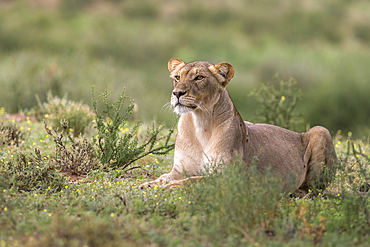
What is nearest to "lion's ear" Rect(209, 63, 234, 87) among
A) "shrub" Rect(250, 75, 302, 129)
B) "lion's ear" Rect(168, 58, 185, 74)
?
"lion's ear" Rect(168, 58, 185, 74)

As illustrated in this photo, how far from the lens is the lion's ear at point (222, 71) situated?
5418mm

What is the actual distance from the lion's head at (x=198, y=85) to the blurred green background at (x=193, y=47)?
8.75 meters

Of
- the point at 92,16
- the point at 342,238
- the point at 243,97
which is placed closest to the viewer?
the point at 342,238

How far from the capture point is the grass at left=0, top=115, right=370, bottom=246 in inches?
132

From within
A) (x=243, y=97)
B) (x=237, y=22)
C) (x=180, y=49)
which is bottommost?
(x=243, y=97)

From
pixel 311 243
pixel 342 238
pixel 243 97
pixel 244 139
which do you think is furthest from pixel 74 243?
pixel 243 97

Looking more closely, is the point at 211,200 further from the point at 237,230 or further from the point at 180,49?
the point at 180,49

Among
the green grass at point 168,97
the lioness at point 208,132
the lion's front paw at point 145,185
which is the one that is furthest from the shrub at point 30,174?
the lioness at point 208,132

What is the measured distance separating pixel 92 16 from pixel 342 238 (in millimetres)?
23384

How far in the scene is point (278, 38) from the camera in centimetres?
2439

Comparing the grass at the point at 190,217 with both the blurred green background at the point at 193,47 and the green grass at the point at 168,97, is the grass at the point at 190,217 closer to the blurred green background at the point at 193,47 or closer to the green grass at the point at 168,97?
the green grass at the point at 168,97

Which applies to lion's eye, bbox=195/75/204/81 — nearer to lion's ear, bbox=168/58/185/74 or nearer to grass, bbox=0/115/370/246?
lion's ear, bbox=168/58/185/74

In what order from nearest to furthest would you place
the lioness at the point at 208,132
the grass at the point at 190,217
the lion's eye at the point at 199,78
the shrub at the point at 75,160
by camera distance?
the grass at the point at 190,217 < the lioness at the point at 208,132 < the lion's eye at the point at 199,78 < the shrub at the point at 75,160

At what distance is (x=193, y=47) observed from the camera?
2273 centimetres
